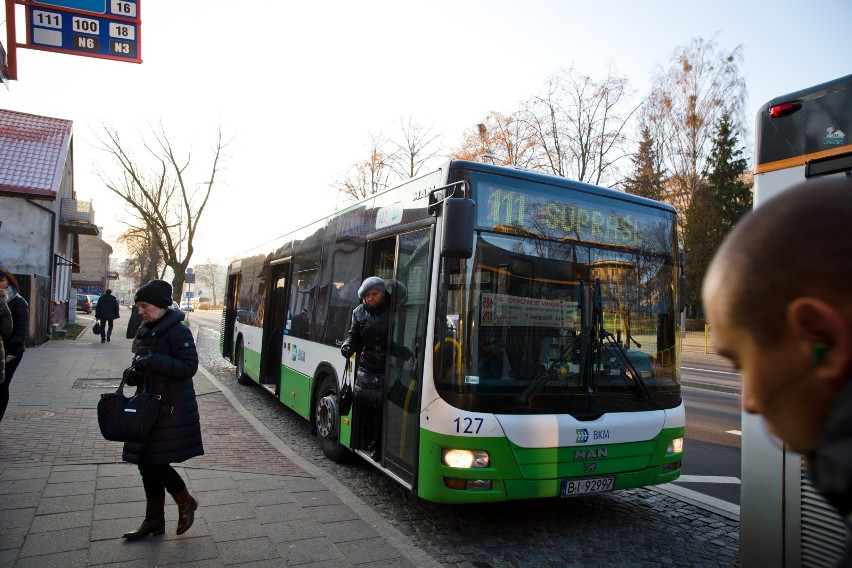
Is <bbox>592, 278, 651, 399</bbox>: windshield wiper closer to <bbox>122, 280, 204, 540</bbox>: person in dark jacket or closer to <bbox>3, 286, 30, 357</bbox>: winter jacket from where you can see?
<bbox>122, 280, 204, 540</bbox>: person in dark jacket

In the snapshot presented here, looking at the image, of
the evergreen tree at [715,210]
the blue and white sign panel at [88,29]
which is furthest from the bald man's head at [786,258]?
the evergreen tree at [715,210]

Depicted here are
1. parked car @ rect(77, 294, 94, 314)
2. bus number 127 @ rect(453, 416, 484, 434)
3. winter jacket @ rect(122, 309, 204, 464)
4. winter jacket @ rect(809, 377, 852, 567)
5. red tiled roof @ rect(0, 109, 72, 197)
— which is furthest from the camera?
parked car @ rect(77, 294, 94, 314)

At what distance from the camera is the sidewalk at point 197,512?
415cm

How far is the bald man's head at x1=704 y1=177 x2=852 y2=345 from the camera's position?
0.98 m

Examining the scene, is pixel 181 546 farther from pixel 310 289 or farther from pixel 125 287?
pixel 125 287

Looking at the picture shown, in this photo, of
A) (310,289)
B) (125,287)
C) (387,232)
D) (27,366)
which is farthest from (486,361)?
(125,287)

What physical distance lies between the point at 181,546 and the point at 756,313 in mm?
4363

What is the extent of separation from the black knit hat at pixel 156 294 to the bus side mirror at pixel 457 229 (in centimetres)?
206

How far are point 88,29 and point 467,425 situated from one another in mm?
6240

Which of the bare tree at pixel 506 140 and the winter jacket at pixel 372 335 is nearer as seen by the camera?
the winter jacket at pixel 372 335

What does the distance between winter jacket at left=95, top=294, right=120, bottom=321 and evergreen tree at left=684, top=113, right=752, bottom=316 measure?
103ft

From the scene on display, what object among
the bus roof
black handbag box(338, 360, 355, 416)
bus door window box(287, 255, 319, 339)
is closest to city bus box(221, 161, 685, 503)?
black handbag box(338, 360, 355, 416)

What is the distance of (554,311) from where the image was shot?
494cm

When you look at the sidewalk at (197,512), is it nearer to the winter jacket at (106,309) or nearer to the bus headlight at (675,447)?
the bus headlight at (675,447)
